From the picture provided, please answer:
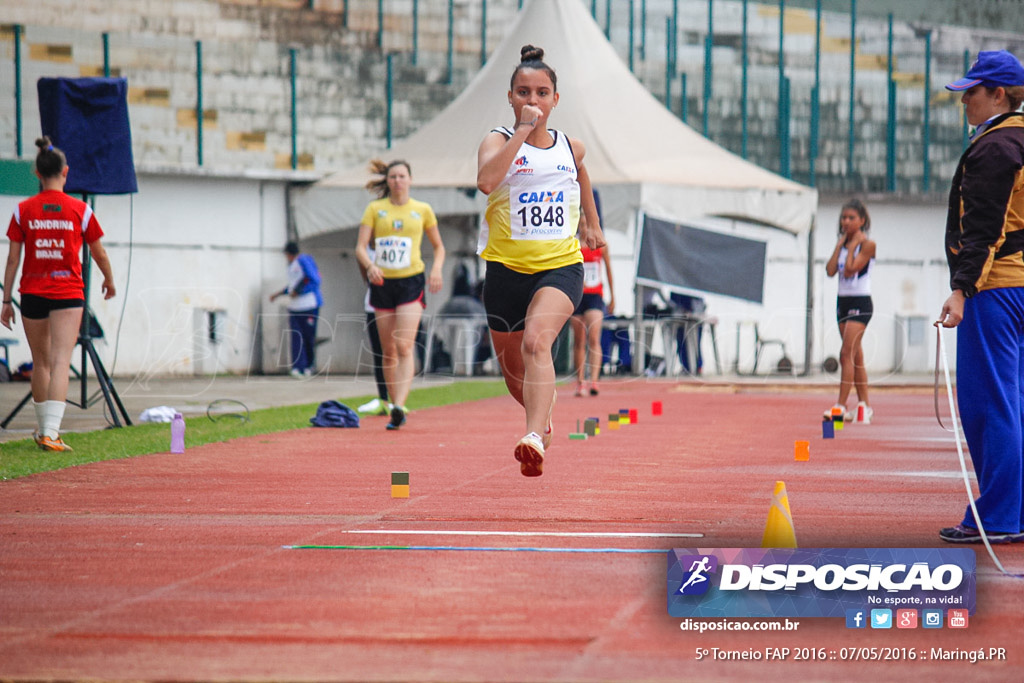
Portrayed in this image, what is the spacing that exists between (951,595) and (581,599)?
Answer: 46.7 inches

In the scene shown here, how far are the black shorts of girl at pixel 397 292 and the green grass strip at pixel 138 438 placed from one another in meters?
1.39

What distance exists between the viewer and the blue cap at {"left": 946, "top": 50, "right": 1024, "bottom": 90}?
602cm

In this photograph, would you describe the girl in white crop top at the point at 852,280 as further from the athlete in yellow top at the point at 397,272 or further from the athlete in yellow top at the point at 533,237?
the athlete in yellow top at the point at 533,237

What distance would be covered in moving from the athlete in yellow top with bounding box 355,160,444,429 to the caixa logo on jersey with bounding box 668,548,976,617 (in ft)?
25.8

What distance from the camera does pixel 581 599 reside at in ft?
15.4

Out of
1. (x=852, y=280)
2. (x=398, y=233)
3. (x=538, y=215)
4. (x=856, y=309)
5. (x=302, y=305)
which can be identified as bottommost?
(x=302, y=305)

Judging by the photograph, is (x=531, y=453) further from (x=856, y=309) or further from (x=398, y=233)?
(x=856, y=309)

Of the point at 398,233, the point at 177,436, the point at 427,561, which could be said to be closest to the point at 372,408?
the point at 398,233

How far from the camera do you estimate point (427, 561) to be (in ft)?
17.9

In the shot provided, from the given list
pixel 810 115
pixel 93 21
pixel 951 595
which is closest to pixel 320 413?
pixel 951 595

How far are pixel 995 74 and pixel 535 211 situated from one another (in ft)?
8.20

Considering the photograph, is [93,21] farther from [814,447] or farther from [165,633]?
[165,633]

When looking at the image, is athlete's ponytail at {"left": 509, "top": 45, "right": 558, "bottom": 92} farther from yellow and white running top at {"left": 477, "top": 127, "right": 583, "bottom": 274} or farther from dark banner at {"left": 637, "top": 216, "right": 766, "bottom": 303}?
dark banner at {"left": 637, "top": 216, "right": 766, "bottom": 303}

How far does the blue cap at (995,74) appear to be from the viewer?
237 inches
